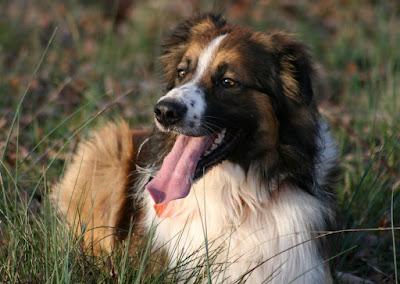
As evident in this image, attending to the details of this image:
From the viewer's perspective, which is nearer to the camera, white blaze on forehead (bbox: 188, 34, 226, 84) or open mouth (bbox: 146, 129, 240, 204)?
open mouth (bbox: 146, 129, 240, 204)

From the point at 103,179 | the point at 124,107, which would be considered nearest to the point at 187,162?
the point at 103,179

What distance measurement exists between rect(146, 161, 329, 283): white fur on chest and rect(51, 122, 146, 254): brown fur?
A: 701 millimetres

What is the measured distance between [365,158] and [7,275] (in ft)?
10.6

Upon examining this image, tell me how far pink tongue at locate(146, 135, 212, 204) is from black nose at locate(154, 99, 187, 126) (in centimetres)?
26

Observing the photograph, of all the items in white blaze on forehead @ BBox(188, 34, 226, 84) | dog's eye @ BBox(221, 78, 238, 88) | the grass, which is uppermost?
white blaze on forehead @ BBox(188, 34, 226, 84)

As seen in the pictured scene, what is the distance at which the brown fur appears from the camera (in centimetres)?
505

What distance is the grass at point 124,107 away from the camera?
3832 mm

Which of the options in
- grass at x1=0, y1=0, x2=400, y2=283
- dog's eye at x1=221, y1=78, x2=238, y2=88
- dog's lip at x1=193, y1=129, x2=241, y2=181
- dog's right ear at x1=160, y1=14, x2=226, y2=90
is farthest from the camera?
dog's right ear at x1=160, y1=14, x2=226, y2=90

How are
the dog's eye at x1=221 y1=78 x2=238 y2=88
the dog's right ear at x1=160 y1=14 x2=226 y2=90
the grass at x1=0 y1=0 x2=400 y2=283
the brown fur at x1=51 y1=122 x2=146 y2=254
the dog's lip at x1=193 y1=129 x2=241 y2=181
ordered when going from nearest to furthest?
1. the grass at x1=0 y1=0 x2=400 y2=283
2. the dog's lip at x1=193 y1=129 x2=241 y2=181
3. the dog's eye at x1=221 y1=78 x2=238 y2=88
4. the dog's right ear at x1=160 y1=14 x2=226 y2=90
5. the brown fur at x1=51 y1=122 x2=146 y2=254

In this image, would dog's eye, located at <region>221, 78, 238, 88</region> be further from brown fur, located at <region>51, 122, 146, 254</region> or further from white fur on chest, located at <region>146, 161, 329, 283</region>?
brown fur, located at <region>51, 122, 146, 254</region>

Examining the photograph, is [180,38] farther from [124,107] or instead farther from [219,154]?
[124,107]

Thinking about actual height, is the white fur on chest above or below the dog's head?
below

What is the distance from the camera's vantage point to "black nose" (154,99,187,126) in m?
4.02

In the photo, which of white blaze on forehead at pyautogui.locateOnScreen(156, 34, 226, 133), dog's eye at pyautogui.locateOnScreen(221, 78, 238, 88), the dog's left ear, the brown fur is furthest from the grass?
the dog's left ear
